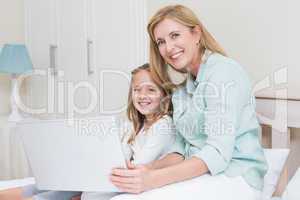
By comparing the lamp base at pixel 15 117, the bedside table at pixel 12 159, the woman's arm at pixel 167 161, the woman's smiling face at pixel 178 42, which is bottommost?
the bedside table at pixel 12 159

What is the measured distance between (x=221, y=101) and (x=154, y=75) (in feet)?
1.12

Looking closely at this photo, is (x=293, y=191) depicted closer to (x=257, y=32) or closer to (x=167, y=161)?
(x=167, y=161)

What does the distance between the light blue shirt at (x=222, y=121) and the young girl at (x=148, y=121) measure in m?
0.06

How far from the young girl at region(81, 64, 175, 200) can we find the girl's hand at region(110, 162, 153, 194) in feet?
1.11

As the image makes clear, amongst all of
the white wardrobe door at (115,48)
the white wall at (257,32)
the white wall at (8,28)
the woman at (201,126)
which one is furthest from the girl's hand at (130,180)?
the white wall at (8,28)

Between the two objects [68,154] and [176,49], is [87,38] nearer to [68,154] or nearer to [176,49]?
[176,49]

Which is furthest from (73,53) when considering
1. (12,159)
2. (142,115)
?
(142,115)

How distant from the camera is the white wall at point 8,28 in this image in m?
3.23

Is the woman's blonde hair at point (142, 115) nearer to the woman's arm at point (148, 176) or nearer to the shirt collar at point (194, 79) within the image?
the shirt collar at point (194, 79)

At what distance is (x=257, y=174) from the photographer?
1456 mm

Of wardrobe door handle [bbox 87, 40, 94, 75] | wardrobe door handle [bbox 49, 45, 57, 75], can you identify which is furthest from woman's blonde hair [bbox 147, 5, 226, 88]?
wardrobe door handle [bbox 49, 45, 57, 75]

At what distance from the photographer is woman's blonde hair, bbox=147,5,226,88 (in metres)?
1.51

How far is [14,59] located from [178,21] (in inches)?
68.9

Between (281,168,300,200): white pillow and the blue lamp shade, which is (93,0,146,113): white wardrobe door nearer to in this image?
the blue lamp shade
